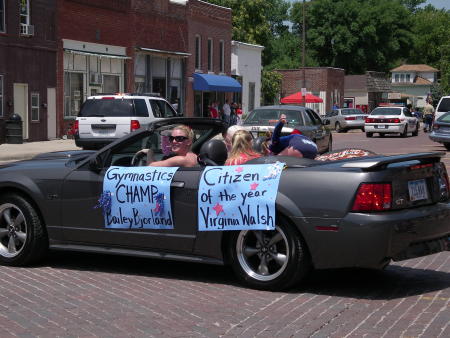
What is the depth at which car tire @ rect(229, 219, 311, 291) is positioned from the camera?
252 inches

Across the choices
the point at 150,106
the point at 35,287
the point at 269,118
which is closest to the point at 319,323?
the point at 35,287

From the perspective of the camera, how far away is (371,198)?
618 centimetres

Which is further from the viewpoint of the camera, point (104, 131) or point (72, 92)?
point (72, 92)

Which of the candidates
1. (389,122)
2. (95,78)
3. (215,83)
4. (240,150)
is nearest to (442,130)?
(389,122)

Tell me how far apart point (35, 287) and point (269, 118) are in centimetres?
1444

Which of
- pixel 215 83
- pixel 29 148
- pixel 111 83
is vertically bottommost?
pixel 29 148

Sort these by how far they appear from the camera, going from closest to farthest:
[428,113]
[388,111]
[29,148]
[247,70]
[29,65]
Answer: [29,148], [29,65], [388,111], [428,113], [247,70]

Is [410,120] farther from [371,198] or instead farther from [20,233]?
[371,198]

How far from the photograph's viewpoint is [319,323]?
5652 millimetres

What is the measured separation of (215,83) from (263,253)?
40.5 m

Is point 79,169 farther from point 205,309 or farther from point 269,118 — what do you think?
point 269,118

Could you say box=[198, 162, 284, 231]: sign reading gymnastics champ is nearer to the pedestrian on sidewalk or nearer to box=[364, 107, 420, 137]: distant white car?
box=[364, 107, 420, 137]: distant white car

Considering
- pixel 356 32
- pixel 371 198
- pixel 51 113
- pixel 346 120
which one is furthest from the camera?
pixel 356 32

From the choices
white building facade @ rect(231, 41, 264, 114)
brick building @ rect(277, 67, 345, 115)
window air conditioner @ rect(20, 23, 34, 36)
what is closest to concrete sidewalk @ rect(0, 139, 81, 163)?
window air conditioner @ rect(20, 23, 34, 36)
